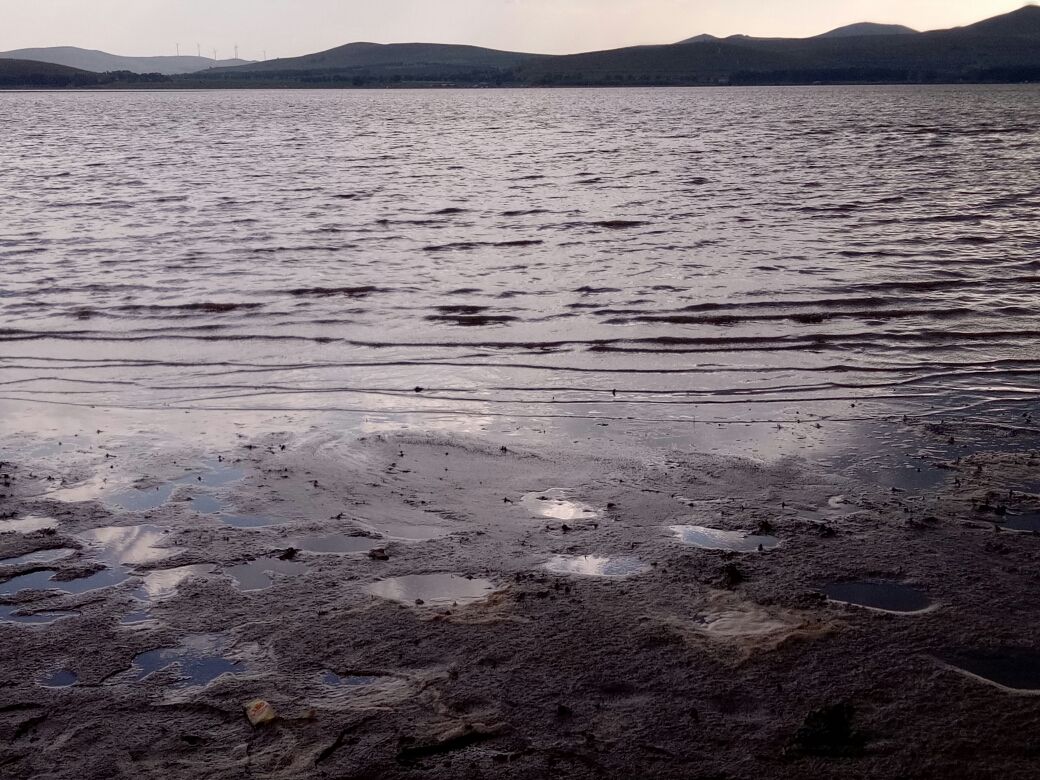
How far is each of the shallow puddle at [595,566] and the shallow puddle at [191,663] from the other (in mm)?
1830

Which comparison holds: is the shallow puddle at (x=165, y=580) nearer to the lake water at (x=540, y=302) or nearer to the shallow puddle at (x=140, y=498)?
the shallow puddle at (x=140, y=498)

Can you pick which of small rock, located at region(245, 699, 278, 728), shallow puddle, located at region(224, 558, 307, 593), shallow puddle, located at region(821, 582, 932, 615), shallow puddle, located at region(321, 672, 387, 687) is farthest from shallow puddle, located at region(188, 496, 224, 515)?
shallow puddle, located at region(821, 582, 932, 615)

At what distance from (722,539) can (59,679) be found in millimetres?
3657

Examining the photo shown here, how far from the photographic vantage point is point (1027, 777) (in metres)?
3.54

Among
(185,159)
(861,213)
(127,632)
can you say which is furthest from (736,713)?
(185,159)

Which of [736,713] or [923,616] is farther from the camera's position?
[923,616]

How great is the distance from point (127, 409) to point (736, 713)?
22.4 ft

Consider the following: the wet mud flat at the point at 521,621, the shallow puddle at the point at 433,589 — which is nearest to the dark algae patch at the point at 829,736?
the wet mud flat at the point at 521,621

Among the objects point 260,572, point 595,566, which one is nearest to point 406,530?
point 260,572

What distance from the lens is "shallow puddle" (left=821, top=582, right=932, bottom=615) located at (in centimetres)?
488

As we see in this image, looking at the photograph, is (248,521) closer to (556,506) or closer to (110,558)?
(110,558)

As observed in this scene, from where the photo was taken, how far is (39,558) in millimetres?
5559

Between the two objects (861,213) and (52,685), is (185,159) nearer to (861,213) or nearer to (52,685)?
(861,213)

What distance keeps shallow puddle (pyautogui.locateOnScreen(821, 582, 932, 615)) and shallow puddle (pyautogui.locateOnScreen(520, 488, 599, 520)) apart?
1.68 meters
